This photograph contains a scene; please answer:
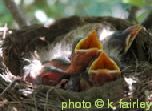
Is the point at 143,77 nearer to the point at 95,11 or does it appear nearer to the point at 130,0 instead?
the point at 130,0

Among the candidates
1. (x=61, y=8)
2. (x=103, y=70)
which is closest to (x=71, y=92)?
(x=103, y=70)

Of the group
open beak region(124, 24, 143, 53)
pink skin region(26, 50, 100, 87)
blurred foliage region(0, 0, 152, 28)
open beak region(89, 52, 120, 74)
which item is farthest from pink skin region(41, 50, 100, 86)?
blurred foliage region(0, 0, 152, 28)

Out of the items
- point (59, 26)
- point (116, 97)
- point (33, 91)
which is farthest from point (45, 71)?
point (59, 26)

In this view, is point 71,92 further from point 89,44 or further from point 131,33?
point 131,33

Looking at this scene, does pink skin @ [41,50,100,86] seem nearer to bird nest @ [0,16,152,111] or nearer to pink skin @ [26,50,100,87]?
pink skin @ [26,50,100,87]

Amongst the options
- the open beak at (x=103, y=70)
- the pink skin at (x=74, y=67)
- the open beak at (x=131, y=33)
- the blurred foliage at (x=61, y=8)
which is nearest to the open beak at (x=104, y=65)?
the open beak at (x=103, y=70)
